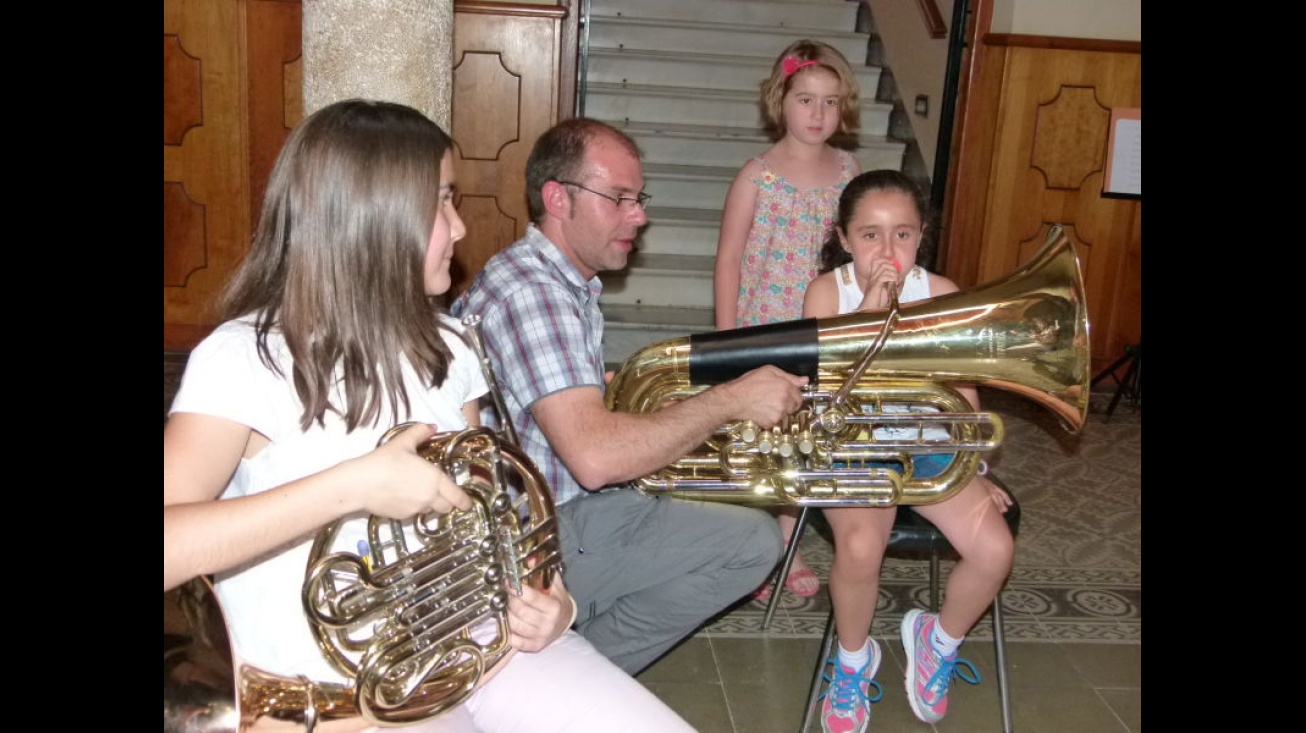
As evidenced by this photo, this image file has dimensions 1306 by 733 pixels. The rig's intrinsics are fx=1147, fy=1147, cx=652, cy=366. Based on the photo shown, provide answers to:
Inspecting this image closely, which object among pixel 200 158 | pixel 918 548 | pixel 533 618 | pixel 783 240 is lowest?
pixel 918 548

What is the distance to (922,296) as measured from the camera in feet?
8.96

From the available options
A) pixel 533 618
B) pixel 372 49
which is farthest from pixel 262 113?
pixel 533 618

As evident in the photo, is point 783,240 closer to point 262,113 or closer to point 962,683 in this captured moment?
point 962,683

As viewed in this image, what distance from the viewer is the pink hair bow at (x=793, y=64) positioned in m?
3.43

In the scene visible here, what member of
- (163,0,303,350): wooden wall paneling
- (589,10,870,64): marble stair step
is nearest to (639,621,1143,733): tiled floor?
(163,0,303,350): wooden wall paneling

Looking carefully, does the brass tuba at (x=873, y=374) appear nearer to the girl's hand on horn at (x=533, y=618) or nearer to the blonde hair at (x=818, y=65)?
the girl's hand on horn at (x=533, y=618)

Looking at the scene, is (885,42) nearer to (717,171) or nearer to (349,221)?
(717,171)

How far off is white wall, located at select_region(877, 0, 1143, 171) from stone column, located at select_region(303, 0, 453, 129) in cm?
373

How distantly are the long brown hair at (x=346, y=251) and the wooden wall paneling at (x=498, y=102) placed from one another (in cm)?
373

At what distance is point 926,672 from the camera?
2709 mm

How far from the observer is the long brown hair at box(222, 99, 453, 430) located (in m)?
1.64

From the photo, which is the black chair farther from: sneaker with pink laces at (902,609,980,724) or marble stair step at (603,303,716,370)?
marble stair step at (603,303,716,370)

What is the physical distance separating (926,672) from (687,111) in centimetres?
423
